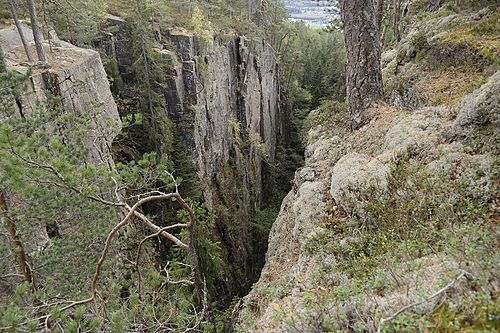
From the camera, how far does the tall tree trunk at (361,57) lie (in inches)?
329

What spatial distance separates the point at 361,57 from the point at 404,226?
16.6ft

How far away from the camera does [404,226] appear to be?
4.73 meters

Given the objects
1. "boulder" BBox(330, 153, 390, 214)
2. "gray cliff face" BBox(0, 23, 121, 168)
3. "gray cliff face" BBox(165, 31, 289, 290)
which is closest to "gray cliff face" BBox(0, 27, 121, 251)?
"gray cliff face" BBox(0, 23, 121, 168)

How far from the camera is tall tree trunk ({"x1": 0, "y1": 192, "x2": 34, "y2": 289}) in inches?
257

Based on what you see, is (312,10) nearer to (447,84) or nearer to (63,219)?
(447,84)

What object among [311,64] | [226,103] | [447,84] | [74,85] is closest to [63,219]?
[74,85]

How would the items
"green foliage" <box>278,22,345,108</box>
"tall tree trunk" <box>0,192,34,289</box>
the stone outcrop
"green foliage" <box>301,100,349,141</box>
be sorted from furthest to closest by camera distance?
"green foliage" <box>278,22,345,108</box>, "green foliage" <box>301,100,349,141</box>, "tall tree trunk" <box>0,192,34,289</box>, the stone outcrop

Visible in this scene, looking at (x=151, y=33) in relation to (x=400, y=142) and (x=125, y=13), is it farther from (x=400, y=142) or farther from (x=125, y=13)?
(x=400, y=142)

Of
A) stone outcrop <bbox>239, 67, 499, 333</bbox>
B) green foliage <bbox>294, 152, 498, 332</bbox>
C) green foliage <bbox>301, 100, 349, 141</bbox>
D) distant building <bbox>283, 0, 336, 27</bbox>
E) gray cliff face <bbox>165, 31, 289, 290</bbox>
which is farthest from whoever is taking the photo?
gray cliff face <bbox>165, 31, 289, 290</bbox>

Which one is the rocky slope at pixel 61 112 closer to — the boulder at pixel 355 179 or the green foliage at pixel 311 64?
the boulder at pixel 355 179

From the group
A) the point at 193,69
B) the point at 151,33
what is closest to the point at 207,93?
the point at 193,69

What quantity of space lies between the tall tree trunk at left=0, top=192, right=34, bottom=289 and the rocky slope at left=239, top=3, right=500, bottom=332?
159 inches

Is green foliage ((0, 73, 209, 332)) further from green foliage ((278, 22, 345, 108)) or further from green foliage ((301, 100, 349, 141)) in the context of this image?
green foliage ((278, 22, 345, 108))

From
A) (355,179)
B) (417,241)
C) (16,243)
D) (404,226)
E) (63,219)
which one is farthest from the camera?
(63,219)
